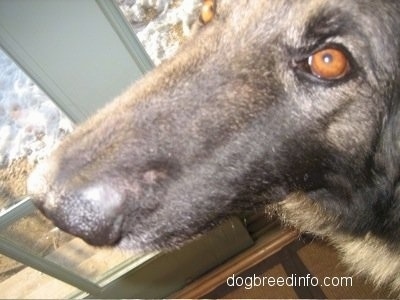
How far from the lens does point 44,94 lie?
1.37 metres

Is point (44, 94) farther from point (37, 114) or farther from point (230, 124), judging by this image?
point (230, 124)

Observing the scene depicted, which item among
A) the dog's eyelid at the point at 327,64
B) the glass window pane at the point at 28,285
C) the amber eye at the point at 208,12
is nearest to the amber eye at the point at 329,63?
the dog's eyelid at the point at 327,64

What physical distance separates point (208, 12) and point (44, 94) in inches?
22.8

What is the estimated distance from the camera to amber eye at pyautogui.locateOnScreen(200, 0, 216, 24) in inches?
44.8

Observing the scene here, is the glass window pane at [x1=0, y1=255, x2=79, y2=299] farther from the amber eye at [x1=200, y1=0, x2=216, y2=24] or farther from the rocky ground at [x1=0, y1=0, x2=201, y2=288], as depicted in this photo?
the amber eye at [x1=200, y1=0, x2=216, y2=24]

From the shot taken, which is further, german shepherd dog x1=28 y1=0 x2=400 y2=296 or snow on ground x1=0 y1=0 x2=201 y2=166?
snow on ground x1=0 y1=0 x2=201 y2=166

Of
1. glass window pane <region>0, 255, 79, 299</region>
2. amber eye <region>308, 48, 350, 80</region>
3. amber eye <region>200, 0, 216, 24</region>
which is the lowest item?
glass window pane <region>0, 255, 79, 299</region>

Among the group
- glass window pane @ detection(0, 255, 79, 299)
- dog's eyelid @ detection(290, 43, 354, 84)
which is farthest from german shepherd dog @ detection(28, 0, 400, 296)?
glass window pane @ detection(0, 255, 79, 299)

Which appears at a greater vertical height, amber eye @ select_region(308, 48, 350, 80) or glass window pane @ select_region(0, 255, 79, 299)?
amber eye @ select_region(308, 48, 350, 80)

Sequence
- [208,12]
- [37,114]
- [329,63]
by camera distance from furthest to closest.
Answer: [37,114] → [208,12] → [329,63]

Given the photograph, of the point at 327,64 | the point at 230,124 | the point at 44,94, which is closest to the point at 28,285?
the point at 44,94

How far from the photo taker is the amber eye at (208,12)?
114 centimetres

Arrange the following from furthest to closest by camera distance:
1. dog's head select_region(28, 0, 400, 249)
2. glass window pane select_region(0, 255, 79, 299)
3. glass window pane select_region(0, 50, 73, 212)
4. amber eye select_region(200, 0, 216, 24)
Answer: glass window pane select_region(0, 255, 79, 299)
glass window pane select_region(0, 50, 73, 212)
amber eye select_region(200, 0, 216, 24)
dog's head select_region(28, 0, 400, 249)

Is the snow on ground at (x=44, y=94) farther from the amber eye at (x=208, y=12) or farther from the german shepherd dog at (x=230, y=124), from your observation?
the german shepherd dog at (x=230, y=124)
